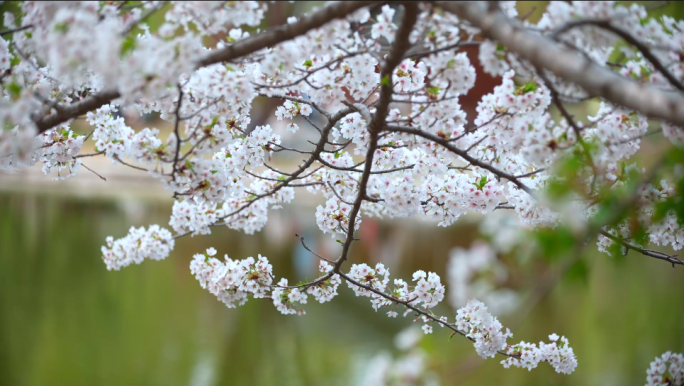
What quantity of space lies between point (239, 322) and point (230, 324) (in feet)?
0.37

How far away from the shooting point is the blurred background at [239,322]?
4234mm

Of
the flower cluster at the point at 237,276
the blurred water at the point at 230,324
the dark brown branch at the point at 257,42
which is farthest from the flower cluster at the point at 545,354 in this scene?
the dark brown branch at the point at 257,42

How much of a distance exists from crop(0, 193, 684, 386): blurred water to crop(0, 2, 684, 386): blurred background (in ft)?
0.05

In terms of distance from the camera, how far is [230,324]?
5.17 m

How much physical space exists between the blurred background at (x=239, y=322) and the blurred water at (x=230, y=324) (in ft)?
0.05

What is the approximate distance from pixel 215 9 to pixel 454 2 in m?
0.59

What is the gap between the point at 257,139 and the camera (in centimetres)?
209

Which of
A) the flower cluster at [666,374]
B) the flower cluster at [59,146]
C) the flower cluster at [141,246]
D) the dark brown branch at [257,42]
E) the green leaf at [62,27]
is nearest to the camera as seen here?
the green leaf at [62,27]

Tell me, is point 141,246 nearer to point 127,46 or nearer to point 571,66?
point 127,46

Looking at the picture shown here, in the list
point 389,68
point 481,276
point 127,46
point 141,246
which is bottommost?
point 481,276

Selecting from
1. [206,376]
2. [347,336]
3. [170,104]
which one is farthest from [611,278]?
[170,104]

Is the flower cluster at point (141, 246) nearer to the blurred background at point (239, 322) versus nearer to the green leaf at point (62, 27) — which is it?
the blurred background at point (239, 322)

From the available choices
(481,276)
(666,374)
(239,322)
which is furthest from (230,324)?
(481,276)

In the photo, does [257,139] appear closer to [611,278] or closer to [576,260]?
[576,260]
